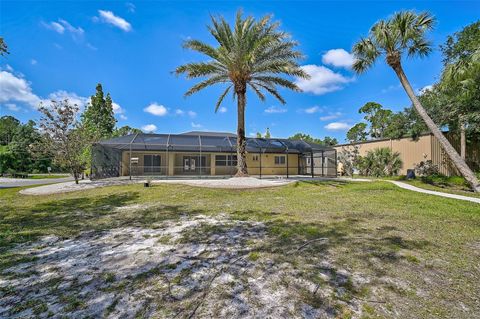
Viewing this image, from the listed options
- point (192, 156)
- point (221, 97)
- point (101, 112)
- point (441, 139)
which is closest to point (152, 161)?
point (192, 156)

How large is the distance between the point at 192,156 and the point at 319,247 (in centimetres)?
1896

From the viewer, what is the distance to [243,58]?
13.5m

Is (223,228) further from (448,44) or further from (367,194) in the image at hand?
(448,44)

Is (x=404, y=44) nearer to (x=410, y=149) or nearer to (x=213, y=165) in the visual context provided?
(x=410, y=149)

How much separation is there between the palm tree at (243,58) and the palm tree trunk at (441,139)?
16.6 ft

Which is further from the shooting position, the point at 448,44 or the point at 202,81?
the point at 448,44

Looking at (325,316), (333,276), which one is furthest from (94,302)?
(333,276)

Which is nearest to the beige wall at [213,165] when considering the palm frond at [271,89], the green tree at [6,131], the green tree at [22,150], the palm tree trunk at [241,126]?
the palm tree trunk at [241,126]

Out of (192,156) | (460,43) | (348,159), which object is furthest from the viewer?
(348,159)

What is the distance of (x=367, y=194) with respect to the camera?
10633 mm

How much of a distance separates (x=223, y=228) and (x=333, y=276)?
2896 mm

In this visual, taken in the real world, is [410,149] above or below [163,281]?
above

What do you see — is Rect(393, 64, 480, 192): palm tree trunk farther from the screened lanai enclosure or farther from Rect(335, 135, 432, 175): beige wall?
the screened lanai enclosure

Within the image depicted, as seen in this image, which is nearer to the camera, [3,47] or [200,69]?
[3,47]
